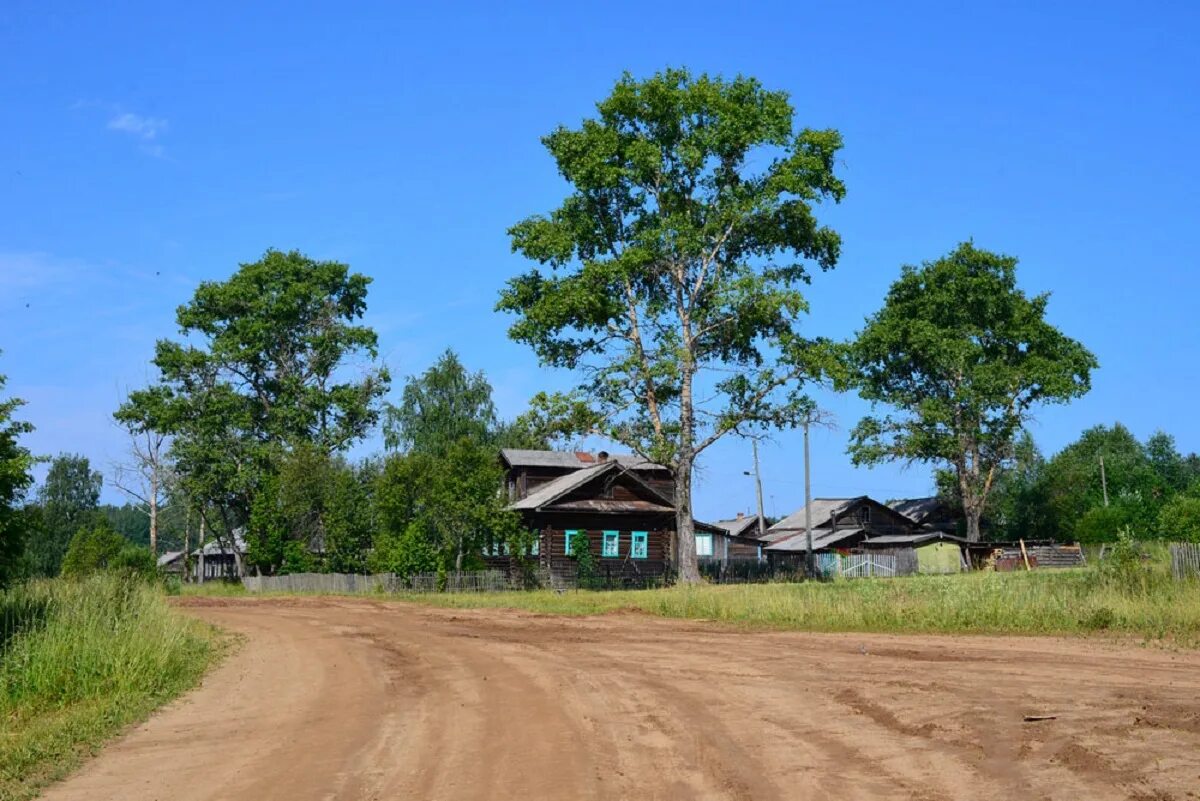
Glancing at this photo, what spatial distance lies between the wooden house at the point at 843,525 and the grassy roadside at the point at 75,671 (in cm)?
5783

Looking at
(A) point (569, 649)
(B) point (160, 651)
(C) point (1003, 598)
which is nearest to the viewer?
(B) point (160, 651)

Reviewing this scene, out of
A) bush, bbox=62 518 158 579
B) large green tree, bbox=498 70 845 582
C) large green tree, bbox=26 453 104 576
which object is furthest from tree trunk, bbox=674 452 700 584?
large green tree, bbox=26 453 104 576

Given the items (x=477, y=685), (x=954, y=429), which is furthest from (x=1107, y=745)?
(x=954, y=429)

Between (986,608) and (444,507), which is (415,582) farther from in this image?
(986,608)

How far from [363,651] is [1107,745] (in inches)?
535

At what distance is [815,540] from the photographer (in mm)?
72812

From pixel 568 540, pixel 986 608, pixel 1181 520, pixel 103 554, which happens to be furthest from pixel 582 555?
Result: pixel 986 608

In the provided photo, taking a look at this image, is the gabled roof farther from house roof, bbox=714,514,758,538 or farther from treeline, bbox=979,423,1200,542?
house roof, bbox=714,514,758,538

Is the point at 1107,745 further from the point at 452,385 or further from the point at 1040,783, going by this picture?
the point at 452,385

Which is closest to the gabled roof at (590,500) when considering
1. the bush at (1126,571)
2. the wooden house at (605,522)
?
the wooden house at (605,522)

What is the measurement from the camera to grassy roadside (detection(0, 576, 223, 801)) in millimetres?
10523

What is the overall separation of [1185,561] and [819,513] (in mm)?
52131

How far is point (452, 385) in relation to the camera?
80.8 m

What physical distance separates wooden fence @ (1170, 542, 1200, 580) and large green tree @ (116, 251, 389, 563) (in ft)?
149
